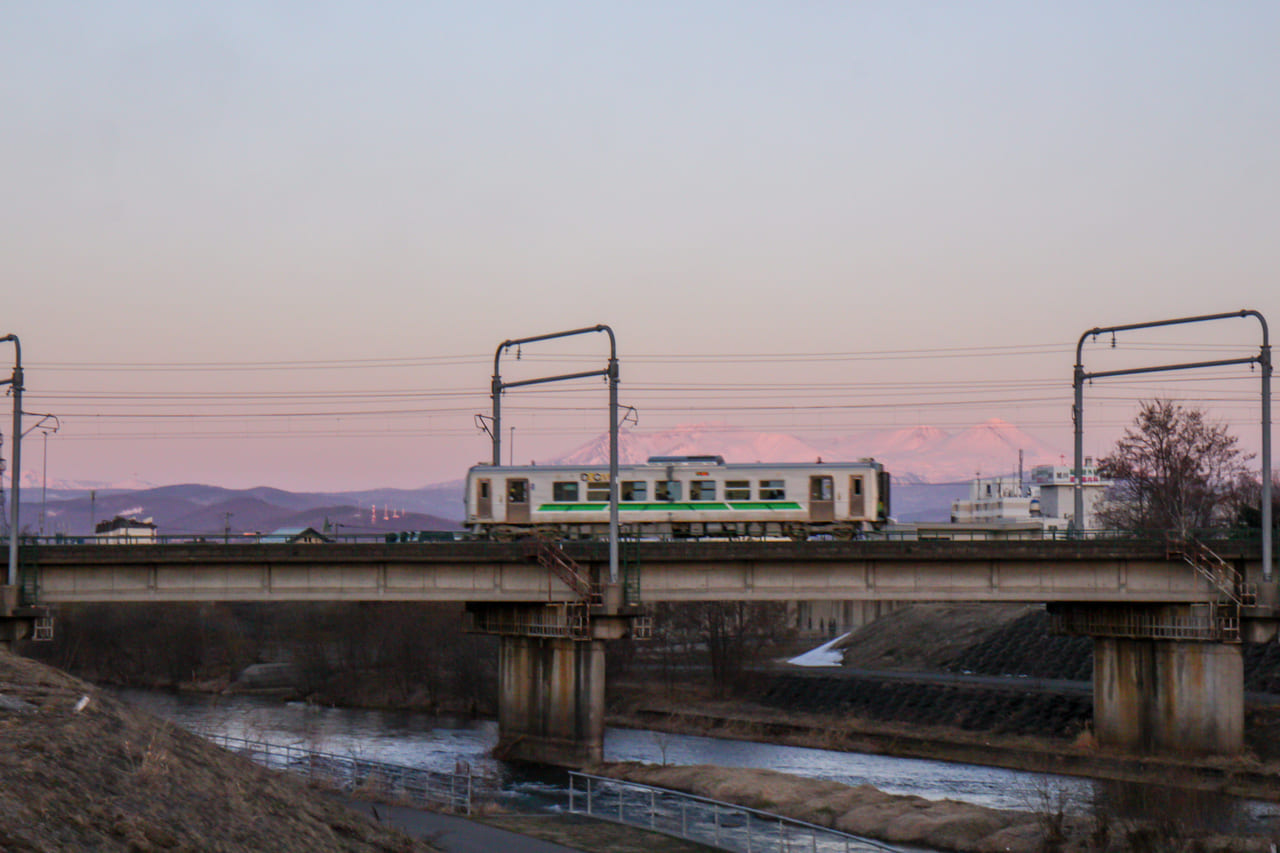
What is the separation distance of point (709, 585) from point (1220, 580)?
1951 cm

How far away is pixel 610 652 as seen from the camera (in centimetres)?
8069

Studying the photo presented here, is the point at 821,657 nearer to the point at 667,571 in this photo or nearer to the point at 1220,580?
the point at 667,571

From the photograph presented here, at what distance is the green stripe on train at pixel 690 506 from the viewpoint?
181 feet

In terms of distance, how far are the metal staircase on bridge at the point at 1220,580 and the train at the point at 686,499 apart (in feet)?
41.9

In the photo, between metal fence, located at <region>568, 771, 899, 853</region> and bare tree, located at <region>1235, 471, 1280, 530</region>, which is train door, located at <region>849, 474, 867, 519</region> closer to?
metal fence, located at <region>568, 771, 899, 853</region>

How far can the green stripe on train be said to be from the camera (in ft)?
181

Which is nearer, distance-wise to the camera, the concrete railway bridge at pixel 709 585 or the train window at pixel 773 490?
the concrete railway bridge at pixel 709 585

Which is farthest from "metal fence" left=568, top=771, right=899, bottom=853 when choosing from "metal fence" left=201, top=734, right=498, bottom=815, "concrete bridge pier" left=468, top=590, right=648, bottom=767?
"concrete bridge pier" left=468, top=590, right=648, bottom=767

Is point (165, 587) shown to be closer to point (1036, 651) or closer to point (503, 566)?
point (503, 566)

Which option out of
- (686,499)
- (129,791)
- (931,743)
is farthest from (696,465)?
(129,791)

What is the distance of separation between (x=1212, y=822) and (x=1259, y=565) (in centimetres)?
1648

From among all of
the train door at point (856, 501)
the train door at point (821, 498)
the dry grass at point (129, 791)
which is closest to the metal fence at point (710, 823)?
the dry grass at point (129, 791)

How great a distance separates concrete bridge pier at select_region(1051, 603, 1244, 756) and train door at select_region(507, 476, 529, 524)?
79.8 ft

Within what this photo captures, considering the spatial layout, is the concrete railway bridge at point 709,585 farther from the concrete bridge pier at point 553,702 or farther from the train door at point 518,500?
the train door at point 518,500
